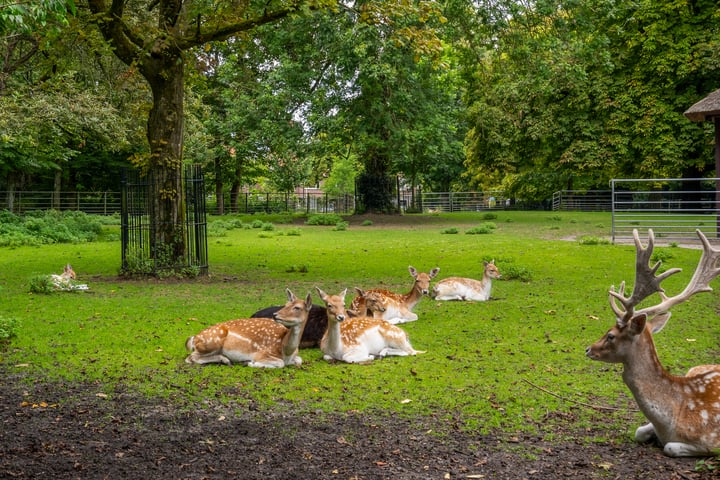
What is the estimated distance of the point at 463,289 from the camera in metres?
10.7

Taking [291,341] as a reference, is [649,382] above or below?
above

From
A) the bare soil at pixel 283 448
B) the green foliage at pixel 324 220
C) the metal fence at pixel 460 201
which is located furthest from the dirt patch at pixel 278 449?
the metal fence at pixel 460 201

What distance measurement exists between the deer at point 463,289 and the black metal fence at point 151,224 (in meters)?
4.87

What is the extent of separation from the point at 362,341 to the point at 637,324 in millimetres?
3358

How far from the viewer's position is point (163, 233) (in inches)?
511

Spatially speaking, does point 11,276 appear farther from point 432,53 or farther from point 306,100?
point 306,100

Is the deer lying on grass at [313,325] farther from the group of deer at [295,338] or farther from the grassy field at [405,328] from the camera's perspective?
the grassy field at [405,328]

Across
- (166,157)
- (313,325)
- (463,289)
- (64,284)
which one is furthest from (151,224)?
(313,325)

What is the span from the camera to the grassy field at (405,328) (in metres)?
5.91

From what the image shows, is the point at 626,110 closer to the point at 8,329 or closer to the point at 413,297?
the point at 413,297

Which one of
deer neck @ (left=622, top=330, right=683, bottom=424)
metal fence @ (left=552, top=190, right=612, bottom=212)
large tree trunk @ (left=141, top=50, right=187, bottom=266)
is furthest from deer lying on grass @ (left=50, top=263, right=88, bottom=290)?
metal fence @ (left=552, top=190, right=612, bottom=212)

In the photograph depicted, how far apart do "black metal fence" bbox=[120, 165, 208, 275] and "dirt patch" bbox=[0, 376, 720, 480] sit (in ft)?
24.0

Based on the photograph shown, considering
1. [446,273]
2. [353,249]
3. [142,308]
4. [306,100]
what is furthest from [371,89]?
[142,308]

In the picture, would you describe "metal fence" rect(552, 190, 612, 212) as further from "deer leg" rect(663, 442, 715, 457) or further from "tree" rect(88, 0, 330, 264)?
"deer leg" rect(663, 442, 715, 457)
